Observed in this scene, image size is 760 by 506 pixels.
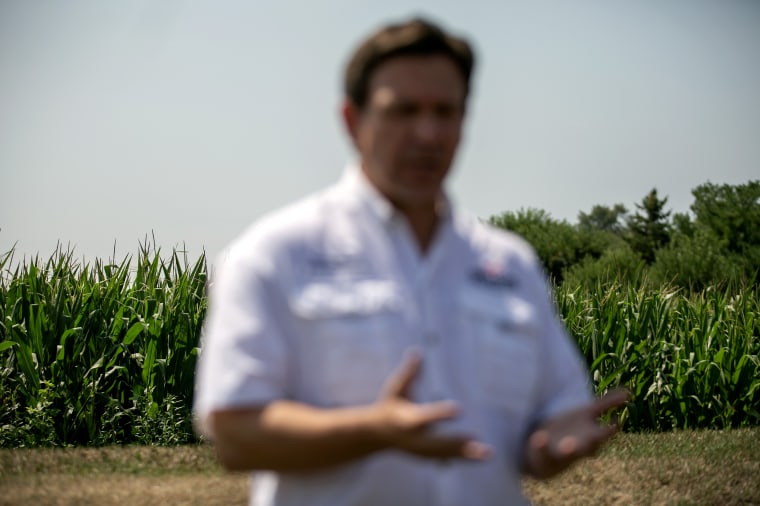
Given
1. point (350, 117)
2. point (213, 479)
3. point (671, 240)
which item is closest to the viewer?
point (350, 117)

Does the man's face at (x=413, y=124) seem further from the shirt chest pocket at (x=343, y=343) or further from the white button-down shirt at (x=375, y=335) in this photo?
the shirt chest pocket at (x=343, y=343)

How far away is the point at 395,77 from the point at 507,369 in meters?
0.64

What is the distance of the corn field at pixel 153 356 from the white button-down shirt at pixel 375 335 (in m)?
6.45

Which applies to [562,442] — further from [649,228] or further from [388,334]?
[649,228]

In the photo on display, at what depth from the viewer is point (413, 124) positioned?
2070 mm

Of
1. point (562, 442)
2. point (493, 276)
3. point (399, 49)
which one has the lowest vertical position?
point (562, 442)

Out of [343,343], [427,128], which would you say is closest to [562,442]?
→ [343,343]

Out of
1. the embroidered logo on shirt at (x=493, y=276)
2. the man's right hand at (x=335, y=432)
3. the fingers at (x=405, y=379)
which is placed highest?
the embroidered logo on shirt at (x=493, y=276)

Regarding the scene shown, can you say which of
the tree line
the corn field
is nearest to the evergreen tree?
the tree line

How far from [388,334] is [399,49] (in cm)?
57

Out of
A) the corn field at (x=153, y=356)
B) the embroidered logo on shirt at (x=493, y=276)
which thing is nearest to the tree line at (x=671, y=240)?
the corn field at (x=153, y=356)

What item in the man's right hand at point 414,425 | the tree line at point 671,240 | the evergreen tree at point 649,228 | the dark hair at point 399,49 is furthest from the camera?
the evergreen tree at point 649,228

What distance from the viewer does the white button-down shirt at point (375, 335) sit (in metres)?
1.97

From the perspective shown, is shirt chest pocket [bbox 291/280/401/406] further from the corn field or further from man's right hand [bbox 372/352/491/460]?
the corn field
